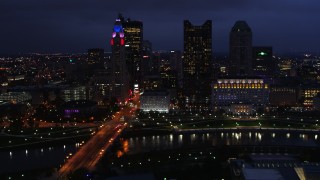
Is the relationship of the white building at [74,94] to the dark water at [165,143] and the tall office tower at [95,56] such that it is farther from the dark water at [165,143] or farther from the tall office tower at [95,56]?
the tall office tower at [95,56]

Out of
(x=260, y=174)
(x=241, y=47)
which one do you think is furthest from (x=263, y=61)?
(x=260, y=174)

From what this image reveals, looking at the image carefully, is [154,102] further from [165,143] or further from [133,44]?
[133,44]

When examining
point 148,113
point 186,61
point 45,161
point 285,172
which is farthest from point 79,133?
point 186,61

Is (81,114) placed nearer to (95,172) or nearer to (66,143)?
(66,143)

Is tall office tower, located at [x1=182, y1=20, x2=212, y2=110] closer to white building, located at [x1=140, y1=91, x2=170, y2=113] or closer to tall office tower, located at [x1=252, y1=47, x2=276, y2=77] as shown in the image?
tall office tower, located at [x1=252, y1=47, x2=276, y2=77]

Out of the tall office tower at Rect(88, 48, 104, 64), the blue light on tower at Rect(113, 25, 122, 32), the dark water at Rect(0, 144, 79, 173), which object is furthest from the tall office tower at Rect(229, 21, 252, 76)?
the dark water at Rect(0, 144, 79, 173)

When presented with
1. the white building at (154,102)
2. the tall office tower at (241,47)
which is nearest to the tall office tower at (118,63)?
the white building at (154,102)
